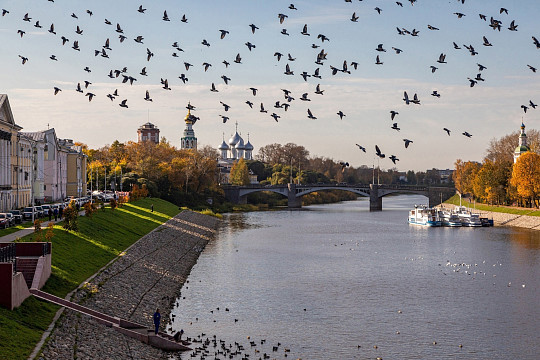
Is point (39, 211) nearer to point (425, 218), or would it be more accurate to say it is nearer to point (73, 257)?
point (73, 257)

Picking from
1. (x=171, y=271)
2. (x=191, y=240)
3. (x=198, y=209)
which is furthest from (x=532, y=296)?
(x=198, y=209)

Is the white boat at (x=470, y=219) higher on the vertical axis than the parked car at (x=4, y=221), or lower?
lower

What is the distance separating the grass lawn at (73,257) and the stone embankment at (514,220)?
54.6 metres

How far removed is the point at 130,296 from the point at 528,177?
289ft

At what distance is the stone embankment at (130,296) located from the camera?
28.9 meters

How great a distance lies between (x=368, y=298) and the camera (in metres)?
48.0

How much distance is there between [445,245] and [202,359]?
56.0 metres

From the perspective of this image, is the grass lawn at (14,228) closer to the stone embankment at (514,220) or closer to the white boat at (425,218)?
the white boat at (425,218)

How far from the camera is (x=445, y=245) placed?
83125mm

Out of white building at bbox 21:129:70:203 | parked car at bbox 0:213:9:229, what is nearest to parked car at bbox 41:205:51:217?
parked car at bbox 0:213:9:229

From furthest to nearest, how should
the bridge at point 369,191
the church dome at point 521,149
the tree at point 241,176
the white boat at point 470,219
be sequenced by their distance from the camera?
the tree at point 241,176
the bridge at point 369,191
the church dome at point 521,149
the white boat at point 470,219

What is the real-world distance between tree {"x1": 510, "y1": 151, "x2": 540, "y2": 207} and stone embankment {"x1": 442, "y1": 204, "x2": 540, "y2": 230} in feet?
14.3

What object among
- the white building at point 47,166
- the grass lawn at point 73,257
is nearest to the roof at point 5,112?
the grass lawn at point 73,257

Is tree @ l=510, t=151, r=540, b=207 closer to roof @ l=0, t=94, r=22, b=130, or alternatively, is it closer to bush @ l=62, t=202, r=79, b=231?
roof @ l=0, t=94, r=22, b=130
